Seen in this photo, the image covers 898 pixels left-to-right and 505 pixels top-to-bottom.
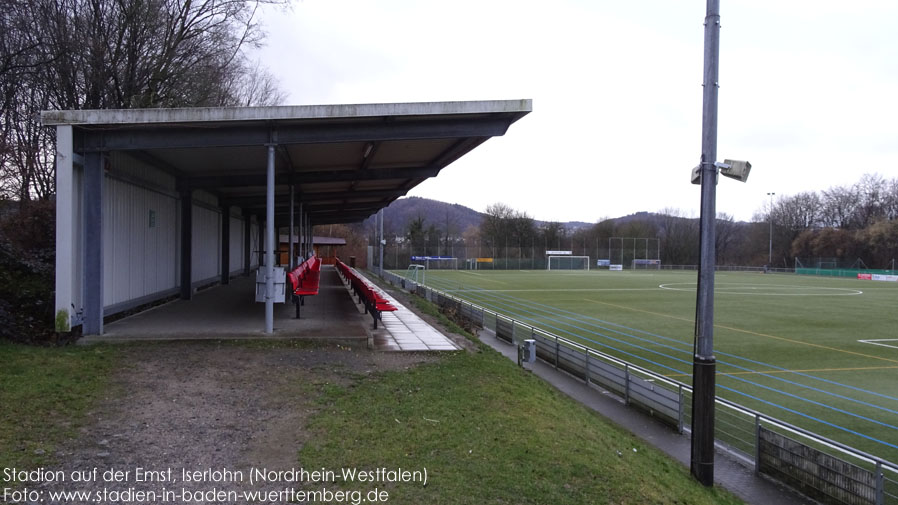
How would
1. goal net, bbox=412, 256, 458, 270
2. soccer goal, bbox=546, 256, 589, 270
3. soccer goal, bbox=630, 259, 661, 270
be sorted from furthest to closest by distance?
soccer goal, bbox=630, 259, 661, 270 → soccer goal, bbox=546, 256, 589, 270 → goal net, bbox=412, 256, 458, 270

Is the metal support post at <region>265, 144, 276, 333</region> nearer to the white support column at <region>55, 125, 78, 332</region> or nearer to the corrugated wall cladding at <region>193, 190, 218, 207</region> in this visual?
the white support column at <region>55, 125, 78, 332</region>

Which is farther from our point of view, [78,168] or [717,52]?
[78,168]

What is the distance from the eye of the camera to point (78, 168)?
9.67 metres

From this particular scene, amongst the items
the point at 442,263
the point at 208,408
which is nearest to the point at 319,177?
the point at 208,408

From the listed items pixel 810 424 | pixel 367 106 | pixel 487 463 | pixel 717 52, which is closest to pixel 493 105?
pixel 367 106

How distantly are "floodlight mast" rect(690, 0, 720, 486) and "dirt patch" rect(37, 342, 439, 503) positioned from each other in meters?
3.99

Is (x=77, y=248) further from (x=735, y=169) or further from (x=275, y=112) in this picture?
(x=735, y=169)

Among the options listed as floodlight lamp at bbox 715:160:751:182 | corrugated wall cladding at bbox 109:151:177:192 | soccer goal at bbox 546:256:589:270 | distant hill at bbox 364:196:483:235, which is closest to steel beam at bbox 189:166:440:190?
corrugated wall cladding at bbox 109:151:177:192

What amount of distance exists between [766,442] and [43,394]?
8.20m

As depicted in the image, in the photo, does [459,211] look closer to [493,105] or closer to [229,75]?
[229,75]

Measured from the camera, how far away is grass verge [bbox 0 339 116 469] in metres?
4.86

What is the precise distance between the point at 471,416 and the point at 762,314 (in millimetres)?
23034

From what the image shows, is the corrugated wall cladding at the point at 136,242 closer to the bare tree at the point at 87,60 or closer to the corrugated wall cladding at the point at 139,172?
the corrugated wall cladding at the point at 139,172

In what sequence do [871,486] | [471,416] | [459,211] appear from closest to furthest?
Answer: [871,486] < [471,416] < [459,211]
